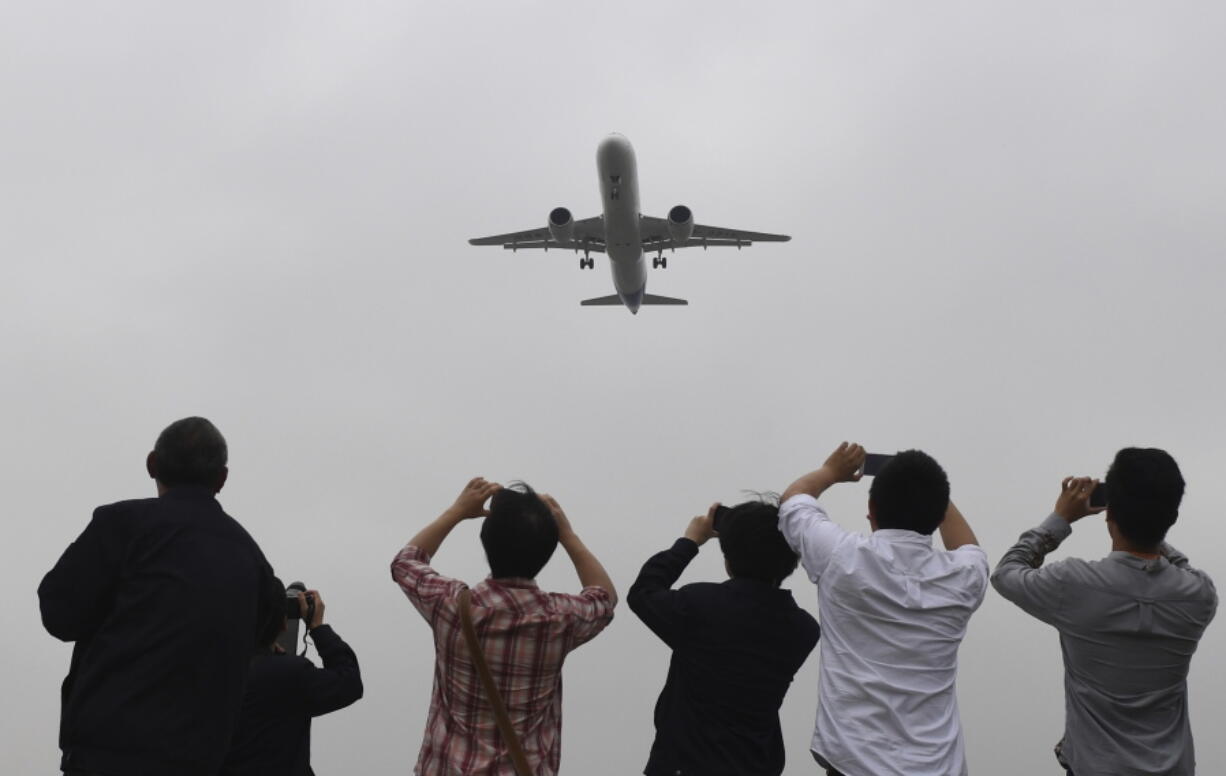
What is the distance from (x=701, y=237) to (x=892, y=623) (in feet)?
123

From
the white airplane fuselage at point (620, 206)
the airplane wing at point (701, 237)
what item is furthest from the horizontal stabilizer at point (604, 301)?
the white airplane fuselage at point (620, 206)

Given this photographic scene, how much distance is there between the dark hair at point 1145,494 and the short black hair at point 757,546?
181 centimetres

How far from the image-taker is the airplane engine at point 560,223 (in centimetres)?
3666

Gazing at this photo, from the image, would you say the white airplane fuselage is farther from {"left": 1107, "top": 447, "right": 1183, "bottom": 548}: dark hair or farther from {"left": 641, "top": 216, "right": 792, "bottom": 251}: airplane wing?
{"left": 1107, "top": 447, "right": 1183, "bottom": 548}: dark hair

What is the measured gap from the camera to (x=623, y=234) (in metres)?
35.8

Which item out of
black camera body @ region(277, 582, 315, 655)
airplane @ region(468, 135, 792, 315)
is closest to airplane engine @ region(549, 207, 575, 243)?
airplane @ region(468, 135, 792, 315)

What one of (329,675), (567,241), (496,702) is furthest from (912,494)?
(567,241)

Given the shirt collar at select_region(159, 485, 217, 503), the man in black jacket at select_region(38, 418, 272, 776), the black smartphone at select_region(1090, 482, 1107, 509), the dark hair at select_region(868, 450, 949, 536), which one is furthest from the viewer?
the black smartphone at select_region(1090, 482, 1107, 509)

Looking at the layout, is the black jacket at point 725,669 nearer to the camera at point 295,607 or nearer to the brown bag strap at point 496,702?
the brown bag strap at point 496,702

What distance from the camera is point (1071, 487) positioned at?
6.03 m

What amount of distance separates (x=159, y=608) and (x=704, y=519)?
9.88 ft

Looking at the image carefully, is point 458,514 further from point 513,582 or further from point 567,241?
point 567,241

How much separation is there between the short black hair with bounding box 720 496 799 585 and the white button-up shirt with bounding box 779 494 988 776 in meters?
0.16

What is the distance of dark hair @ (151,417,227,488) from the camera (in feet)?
17.9
